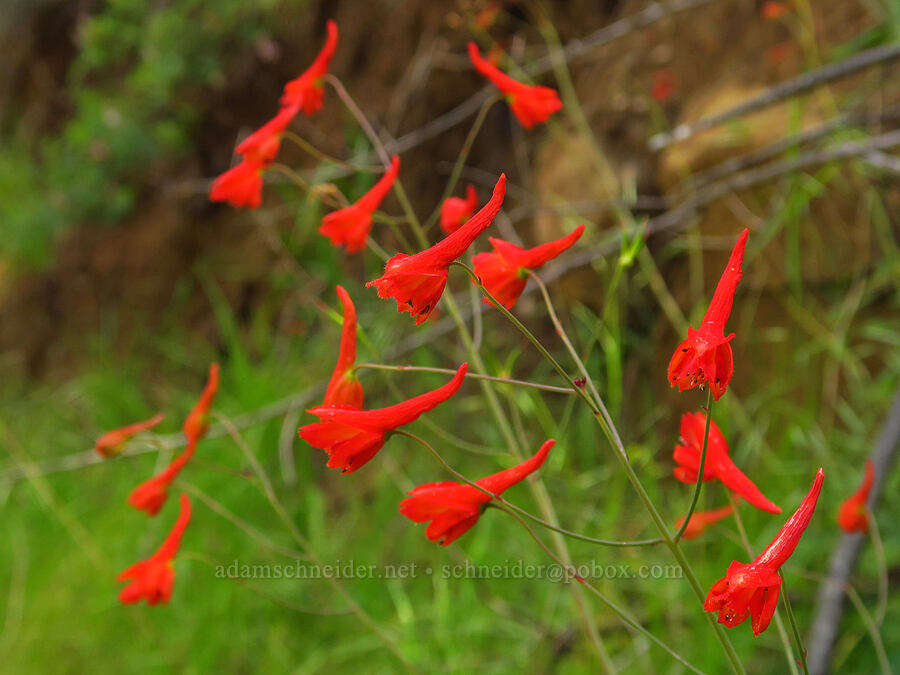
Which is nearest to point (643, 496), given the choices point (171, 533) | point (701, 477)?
point (701, 477)

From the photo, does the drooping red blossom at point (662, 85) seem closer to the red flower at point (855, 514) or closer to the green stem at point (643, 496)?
the red flower at point (855, 514)

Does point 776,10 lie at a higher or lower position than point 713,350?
lower

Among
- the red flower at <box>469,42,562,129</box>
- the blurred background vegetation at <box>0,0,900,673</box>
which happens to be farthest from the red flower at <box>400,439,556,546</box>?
the red flower at <box>469,42,562,129</box>

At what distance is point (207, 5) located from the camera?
334 cm

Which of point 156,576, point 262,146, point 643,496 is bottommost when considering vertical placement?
point 156,576

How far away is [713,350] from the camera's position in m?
0.62

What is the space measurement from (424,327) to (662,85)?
1.12 metres

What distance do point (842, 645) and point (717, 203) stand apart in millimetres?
1265

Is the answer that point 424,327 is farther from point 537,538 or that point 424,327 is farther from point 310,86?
point 537,538

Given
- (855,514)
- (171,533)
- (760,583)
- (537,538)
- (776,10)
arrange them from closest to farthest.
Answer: (760,583) < (537,538) < (855,514) < (171,533) < (776,10)

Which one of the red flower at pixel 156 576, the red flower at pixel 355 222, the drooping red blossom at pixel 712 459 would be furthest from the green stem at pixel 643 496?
the red flower at pixel 156 576

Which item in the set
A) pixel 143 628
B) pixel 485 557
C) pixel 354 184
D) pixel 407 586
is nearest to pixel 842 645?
pixel 485 557

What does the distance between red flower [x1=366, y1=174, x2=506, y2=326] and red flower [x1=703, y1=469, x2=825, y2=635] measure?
1.02ft

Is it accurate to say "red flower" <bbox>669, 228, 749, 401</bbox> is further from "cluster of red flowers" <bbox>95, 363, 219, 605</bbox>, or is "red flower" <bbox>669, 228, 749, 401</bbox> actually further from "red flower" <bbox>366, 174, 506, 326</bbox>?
"cluster of red flowers" <bbox>95, 363, 219, 605</bbox>
